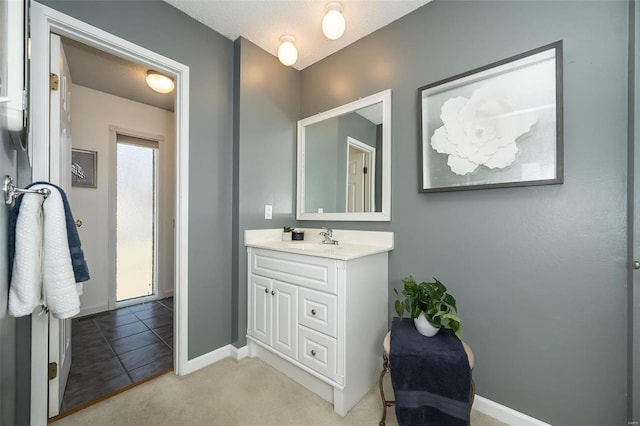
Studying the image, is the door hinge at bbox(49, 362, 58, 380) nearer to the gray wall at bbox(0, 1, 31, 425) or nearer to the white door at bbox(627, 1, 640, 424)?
the gray wall at bbox(0, 1, 31, 425)

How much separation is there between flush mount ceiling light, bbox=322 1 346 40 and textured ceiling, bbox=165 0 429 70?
0.07 metres

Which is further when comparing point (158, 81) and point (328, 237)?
point (158, 81)

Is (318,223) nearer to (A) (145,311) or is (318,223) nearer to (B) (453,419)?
(B) (453,419)

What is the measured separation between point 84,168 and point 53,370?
86.8 inches

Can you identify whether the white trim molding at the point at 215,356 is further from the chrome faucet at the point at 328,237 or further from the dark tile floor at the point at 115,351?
the chrome faucet at the point at 328,237

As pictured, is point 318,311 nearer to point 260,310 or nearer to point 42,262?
point 260,310

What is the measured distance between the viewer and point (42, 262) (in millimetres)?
1129

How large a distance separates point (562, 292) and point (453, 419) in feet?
2.62

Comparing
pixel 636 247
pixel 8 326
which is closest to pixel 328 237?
pixel 636 247

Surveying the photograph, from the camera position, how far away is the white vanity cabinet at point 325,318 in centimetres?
141

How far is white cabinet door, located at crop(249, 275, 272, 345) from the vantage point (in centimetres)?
179

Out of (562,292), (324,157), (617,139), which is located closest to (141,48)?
(324,157)

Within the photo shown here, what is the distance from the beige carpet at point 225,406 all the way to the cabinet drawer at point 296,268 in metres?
0.68

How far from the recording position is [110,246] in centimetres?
291
